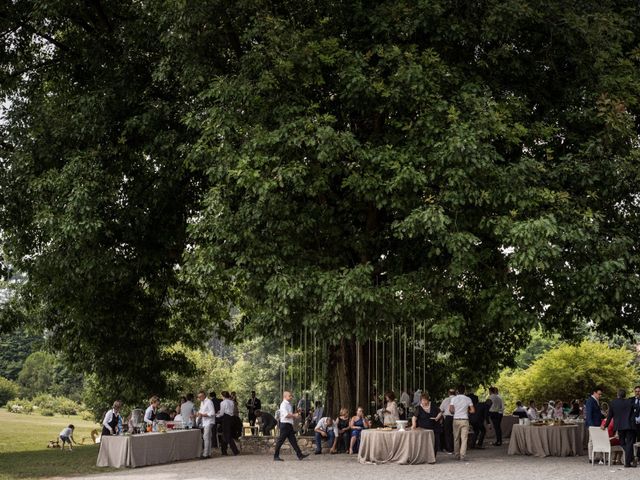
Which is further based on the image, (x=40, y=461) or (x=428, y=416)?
(x=40, y=461)

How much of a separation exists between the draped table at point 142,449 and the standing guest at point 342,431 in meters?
4.09

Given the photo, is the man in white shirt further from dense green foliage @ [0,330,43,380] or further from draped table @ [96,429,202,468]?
dense green foliage @ [0,330,43,380]

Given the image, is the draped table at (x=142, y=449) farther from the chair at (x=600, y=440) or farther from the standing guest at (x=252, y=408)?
the chair at (x=600, y=440)

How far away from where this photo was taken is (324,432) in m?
23.6

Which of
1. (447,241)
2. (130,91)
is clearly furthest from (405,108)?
(130,91)

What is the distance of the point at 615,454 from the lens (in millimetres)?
19688

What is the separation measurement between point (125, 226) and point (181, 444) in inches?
235

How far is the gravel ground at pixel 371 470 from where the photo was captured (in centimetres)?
1736

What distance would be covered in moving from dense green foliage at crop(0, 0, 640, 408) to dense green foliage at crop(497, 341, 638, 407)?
20.4m

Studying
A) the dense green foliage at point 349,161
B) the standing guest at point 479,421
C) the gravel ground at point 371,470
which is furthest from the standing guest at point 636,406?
the standing guest at point 479,421

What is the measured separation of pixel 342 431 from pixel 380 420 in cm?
116

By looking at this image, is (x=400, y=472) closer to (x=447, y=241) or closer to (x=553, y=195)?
(x=447, y=241)

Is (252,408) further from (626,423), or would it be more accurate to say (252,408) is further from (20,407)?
(20,407)

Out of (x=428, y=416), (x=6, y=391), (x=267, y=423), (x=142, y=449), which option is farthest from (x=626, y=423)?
(x=6, y=391)
